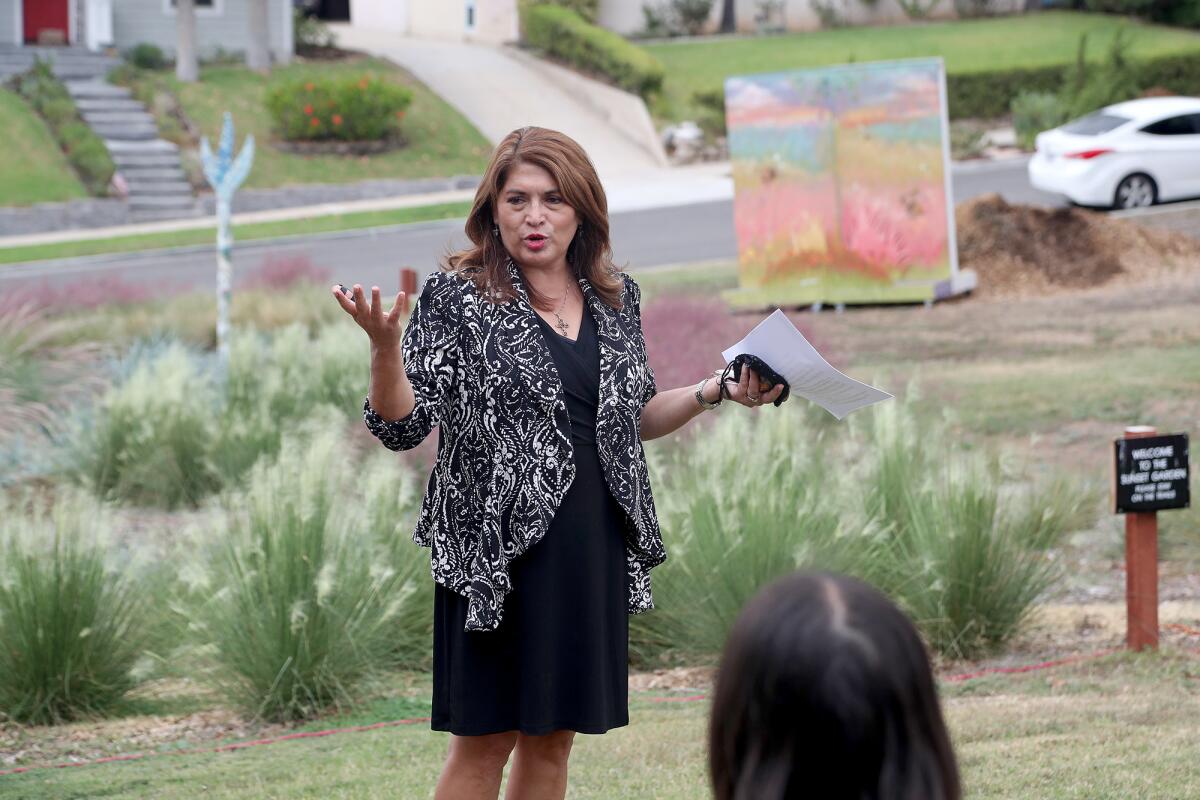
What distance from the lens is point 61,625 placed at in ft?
19.7

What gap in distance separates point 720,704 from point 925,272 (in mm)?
13447

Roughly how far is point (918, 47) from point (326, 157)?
47.5ft

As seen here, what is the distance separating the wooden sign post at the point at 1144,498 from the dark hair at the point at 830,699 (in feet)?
14.5

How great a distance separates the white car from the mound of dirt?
3875 mm

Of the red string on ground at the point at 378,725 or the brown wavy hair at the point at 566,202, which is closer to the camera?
the brown wavy hair at the point at 566,202

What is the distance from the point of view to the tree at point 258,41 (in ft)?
105

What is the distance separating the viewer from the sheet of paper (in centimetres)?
346

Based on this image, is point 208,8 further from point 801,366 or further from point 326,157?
point 801,366

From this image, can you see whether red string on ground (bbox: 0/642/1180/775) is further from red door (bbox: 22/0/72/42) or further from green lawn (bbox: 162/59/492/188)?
red door (bbox: 22/0/72/42)

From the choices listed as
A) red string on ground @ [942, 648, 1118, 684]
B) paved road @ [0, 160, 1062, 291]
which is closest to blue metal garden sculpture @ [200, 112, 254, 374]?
paved road @ [0, 160, 1062, 291]

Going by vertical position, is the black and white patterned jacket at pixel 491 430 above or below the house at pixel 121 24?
below

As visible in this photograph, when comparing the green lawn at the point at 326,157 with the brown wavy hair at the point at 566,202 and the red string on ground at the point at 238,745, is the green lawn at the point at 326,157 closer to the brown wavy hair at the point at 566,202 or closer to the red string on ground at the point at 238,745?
the red string on ground at the point at 238,745

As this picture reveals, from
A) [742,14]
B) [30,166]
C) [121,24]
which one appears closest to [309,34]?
[121,24]

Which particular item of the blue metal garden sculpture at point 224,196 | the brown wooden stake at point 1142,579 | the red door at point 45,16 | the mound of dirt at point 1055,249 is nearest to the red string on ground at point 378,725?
the brown wooden stake at point 1142,579
